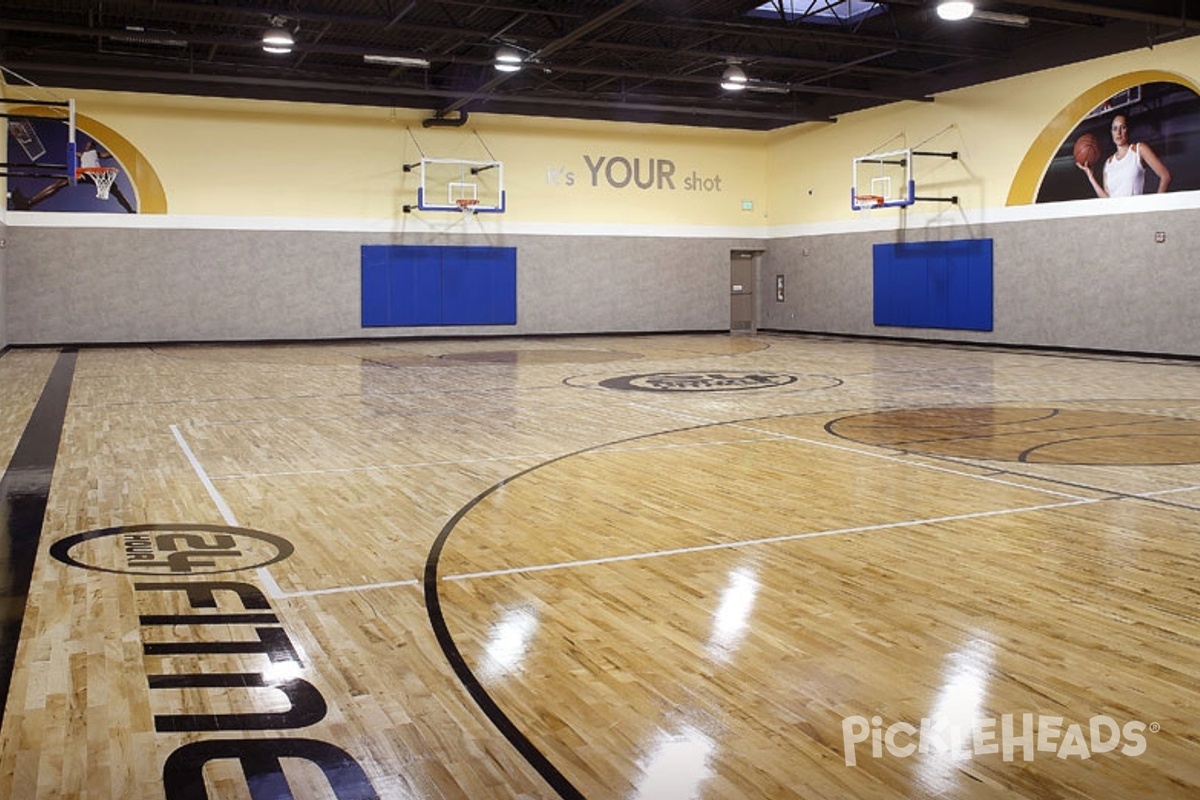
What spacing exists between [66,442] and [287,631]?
5.98 metres

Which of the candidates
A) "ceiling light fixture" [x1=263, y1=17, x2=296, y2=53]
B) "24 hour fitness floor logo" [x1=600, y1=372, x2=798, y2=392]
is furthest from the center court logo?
"ceiling light fixture" [x1=263, y1=17, x2=296, y2=53]

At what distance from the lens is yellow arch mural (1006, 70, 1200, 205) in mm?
18062

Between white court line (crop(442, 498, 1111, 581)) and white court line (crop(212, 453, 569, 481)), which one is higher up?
white court line (crop(212, 453, 569, 481))

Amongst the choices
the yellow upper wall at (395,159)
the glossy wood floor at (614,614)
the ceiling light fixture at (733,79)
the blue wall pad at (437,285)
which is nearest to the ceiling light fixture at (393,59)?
the yellow upper wall at (395,159)

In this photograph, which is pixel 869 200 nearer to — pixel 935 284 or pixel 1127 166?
pixel 935 284

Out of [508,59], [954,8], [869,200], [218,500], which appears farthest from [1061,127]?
[218,500]

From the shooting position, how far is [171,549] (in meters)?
5.63

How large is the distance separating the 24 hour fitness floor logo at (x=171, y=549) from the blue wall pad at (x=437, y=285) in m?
18.5

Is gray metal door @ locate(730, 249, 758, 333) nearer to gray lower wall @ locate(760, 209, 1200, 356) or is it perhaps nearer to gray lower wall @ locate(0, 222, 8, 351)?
gray lower wall @ locate(760, 209, 1200, 356)

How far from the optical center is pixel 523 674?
150 inches

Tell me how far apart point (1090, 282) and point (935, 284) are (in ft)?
12.6

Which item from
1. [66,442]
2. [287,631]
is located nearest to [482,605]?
[287,631]

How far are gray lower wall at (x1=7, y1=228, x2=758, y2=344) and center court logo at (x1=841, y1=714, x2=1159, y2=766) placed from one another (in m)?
21.6

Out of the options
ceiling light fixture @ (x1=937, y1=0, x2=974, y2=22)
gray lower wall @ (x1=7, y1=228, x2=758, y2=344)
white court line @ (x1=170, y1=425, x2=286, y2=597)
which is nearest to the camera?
white court line @ (x1=170, y1=425, x2=286, y2=597)
